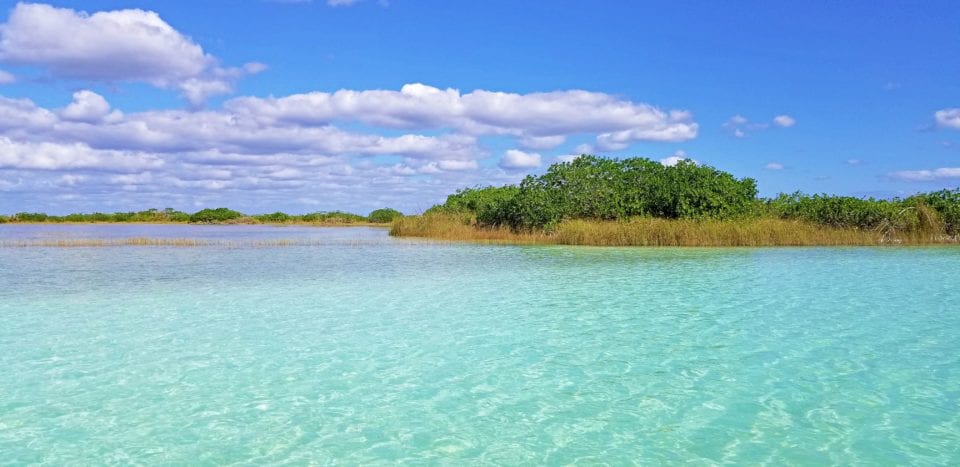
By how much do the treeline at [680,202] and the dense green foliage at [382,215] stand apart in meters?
36.8

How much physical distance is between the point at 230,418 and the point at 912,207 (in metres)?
30.7

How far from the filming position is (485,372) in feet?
23.0

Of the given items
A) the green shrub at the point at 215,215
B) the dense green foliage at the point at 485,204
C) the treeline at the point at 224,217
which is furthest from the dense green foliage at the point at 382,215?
the dense green foliage at the point at 485,204

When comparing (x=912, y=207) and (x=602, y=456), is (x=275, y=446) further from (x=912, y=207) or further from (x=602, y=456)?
(x=912, y=207)

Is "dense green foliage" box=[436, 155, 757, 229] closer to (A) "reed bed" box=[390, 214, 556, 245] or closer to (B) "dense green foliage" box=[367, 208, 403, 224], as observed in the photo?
(A) "reed bed" box=[390, 214, 556, 245]

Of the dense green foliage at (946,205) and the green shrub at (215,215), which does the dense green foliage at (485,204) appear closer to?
the dense green foliage at (946,205)

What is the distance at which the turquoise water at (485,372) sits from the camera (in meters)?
4.93

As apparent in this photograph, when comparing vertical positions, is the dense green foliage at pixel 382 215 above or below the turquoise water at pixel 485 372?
above

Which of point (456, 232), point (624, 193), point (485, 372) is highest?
point (624, 193)

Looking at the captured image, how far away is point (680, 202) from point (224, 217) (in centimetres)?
5657

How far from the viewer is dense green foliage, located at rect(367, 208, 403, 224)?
71.4m

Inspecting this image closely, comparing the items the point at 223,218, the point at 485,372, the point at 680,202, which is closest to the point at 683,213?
the point at 680,202

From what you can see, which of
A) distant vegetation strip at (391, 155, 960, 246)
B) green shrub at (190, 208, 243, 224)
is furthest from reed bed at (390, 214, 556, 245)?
green shrub at (190, 208, 243, 224)

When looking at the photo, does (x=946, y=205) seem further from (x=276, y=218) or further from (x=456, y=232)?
(x=276, y=218)
